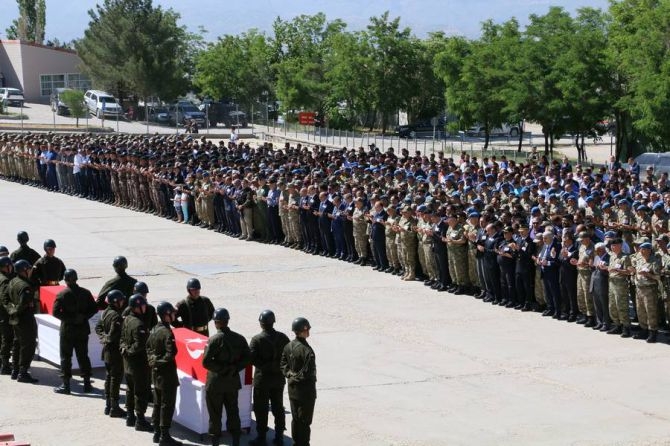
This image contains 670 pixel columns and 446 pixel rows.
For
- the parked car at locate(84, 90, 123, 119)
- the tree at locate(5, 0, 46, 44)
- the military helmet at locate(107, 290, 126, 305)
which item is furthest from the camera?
the tree at locate(5, 0, 46, 44)

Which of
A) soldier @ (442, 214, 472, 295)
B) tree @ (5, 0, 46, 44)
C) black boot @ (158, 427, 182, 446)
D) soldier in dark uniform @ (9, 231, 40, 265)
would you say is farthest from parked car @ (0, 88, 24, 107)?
→ black boot @ (158, 427, 182, 446)

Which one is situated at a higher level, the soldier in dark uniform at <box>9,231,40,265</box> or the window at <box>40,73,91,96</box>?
the window at <box>40,73,91,96</box>

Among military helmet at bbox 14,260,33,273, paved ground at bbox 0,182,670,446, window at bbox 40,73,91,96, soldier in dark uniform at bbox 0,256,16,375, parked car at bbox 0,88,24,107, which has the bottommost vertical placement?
paved ground at bbox 0,182,670,446

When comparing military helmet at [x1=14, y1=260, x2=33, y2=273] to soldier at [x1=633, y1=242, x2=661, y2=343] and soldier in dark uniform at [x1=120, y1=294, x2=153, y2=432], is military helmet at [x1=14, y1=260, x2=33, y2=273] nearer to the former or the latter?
soldier in dark uniform at [x1=120, y1=294, x2=153, y2=432]

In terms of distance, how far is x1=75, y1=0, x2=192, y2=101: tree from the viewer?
6594cm

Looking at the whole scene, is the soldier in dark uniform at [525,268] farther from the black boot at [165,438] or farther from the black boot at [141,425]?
the black boot at [165,438]

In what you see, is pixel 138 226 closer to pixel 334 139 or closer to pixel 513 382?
pixel 513 382

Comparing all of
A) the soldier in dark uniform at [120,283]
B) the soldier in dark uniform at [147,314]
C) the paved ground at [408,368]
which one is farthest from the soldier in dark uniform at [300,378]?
the soldier in dark uniform at [120,283]

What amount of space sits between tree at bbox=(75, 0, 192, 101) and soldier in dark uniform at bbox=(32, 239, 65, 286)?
170 feet

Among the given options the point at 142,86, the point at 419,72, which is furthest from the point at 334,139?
the point at 142,86

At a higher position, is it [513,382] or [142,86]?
[142,86]

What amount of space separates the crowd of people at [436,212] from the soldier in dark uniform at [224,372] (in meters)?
6.74

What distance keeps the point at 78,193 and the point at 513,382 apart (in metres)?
21.6

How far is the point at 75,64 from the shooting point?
7731 cm
